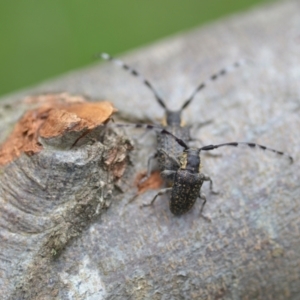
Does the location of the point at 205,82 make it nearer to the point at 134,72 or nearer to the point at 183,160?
the point at 134,72

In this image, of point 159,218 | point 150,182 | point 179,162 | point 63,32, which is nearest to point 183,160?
point 179,162

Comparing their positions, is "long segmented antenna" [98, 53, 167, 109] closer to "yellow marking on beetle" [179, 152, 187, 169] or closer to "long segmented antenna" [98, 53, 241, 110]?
"long segmented antenna" [98, 53, 241, 110]

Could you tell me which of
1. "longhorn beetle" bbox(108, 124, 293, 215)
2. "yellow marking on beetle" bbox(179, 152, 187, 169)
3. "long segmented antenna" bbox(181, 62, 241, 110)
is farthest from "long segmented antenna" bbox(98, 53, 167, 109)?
"yellow marking on beetle" bbox(179, 152, 187, 169)

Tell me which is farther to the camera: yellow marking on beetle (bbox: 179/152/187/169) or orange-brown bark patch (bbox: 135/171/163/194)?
yellow marking on beetle (bbox: 179/152/187/169)

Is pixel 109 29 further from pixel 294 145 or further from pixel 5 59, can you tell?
pixel 294 145

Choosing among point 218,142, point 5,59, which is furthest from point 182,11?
point 218,142
